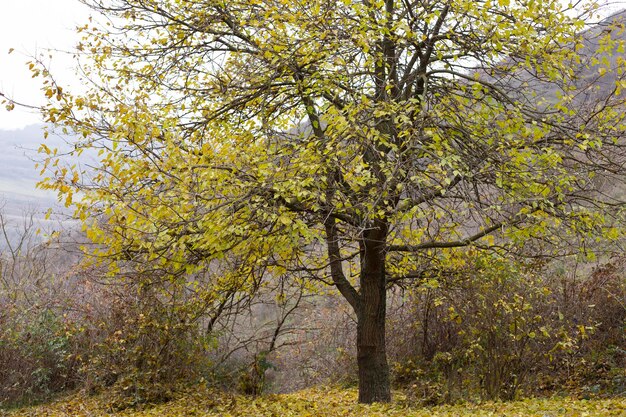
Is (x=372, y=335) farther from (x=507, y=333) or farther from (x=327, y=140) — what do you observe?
(x=327, y=140)

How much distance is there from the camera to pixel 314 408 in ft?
27.4

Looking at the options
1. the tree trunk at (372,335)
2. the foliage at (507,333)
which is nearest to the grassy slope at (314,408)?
the tree trunk at (372,335)

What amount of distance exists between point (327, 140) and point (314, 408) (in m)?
4.08

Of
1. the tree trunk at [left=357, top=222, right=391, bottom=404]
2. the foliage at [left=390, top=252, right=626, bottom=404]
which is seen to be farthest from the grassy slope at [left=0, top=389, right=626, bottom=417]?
the foliage at [left=390, top=252, right=626, bottom=404]

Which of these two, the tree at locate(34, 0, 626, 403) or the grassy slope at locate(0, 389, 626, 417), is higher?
the tree at locate(34, 0, 626, 403)

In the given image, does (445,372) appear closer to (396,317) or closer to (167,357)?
(396,317)

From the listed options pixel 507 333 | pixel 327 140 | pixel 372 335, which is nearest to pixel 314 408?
pixel 372 335

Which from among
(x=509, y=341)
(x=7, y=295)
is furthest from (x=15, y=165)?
(x=509, y=341)

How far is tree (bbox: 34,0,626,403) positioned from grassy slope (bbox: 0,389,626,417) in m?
0.91

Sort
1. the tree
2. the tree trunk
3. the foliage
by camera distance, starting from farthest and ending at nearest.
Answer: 1. the tree trunk
2. the foliage
3. the tree

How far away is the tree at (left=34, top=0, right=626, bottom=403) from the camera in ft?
20.6

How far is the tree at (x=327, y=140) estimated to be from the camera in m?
6.29

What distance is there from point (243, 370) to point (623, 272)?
8.24 m

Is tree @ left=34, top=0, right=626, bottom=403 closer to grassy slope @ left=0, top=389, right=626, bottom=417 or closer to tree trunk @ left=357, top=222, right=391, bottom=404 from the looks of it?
tree trunk @ left=357, top=222, right=391, bottom=404
